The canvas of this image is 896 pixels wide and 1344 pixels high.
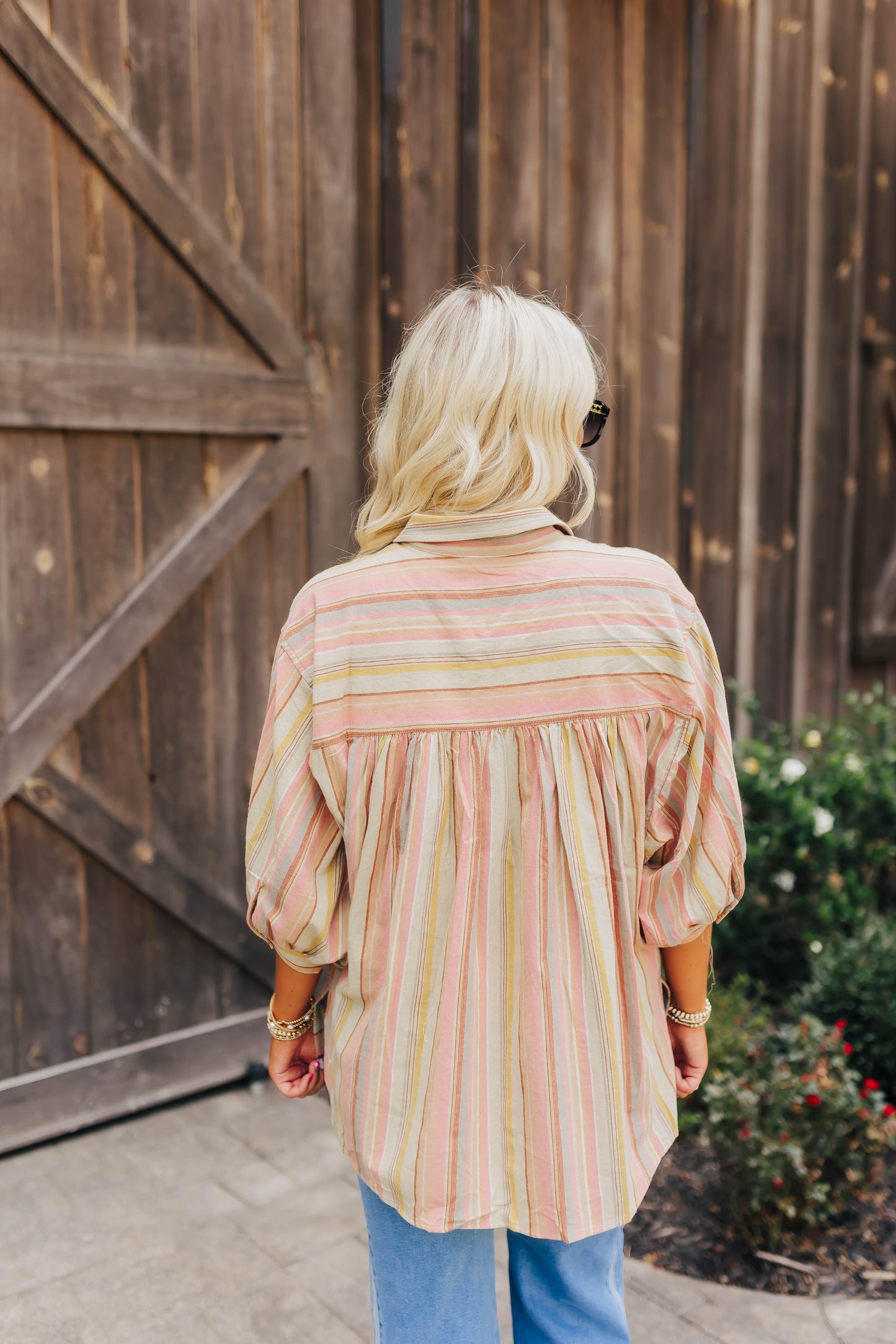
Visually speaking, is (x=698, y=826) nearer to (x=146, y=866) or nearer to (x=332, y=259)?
(x=146, y=866)

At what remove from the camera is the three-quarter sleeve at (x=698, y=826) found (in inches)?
56.4

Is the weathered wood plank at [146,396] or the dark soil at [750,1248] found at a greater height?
the weathered wood plank at [146,396]

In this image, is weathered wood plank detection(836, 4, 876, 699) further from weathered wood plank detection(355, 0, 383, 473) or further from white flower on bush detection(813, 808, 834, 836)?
weathered wood plank detection(355, 0, 383, 473)

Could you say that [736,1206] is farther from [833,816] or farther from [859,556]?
[859,556]

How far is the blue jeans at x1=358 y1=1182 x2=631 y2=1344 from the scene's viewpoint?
4.58ft

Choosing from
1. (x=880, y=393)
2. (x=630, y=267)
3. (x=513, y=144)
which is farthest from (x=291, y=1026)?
(x=880, y=393)

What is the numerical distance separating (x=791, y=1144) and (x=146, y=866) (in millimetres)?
1740

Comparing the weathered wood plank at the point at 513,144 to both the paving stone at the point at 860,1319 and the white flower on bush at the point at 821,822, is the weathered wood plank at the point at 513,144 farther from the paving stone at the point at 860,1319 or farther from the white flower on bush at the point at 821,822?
the paving stone at the point at 860,1319

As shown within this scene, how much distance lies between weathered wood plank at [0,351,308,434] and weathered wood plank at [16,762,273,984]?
0.87 m

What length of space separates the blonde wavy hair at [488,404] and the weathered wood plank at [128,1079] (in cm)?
216

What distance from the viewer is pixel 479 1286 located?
1.43 metres

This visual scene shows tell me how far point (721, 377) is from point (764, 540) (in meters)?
0.70

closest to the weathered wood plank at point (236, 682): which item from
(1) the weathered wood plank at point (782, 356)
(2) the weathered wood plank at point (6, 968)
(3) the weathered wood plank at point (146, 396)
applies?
(3) the weathered wood plank at point (146, 396)

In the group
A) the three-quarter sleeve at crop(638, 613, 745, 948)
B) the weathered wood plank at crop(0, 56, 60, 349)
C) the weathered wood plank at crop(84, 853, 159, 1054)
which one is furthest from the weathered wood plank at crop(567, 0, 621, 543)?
the three-quarter sleeve at crop(638, 613, 745, 948)
